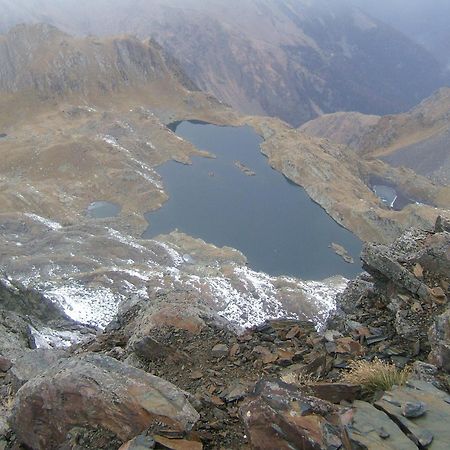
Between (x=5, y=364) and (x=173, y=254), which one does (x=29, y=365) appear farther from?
(x=173, y=254)

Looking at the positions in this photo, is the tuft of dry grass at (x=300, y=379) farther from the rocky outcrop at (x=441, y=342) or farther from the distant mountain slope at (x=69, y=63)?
the distant mountain slope at (x=69, y=63)

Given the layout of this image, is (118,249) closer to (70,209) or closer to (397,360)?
(70,209)

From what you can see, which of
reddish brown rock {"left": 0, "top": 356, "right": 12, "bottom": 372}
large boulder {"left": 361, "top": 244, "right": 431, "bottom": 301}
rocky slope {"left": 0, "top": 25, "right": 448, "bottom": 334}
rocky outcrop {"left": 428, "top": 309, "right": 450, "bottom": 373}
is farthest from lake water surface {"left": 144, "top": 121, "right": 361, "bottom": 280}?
rocky outcrop {"left": 428, "top": 309, "right": 450, "bottom": 373}

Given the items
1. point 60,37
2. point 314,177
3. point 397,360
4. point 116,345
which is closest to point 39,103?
point 60,37

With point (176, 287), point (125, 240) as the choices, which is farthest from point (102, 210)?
point (176, 287)

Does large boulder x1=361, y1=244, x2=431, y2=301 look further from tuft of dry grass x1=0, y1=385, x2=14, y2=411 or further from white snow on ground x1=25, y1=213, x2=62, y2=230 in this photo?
white snow on ground x1=25, y1=213, x2=62, y2=230
